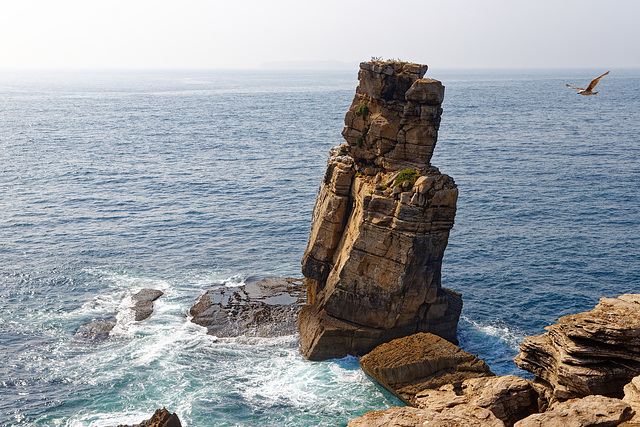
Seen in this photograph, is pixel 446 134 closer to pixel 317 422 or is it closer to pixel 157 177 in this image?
pixel 157 177

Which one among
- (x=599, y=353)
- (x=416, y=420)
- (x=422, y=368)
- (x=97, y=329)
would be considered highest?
(x=599, y=353)

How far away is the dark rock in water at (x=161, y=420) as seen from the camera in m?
37.7

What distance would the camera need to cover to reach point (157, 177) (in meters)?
108

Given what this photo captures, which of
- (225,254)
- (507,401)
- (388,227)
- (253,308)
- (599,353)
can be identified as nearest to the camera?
(599,353)

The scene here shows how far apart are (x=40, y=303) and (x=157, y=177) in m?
50.2

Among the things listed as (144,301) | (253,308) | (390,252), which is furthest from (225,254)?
(390,252)

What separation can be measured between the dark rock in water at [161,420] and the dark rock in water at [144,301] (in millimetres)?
19160

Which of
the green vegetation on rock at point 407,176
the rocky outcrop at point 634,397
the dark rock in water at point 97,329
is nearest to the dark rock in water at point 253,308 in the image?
the dark rock in water at point 97,329

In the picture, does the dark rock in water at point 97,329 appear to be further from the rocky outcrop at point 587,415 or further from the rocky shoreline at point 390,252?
the rocky outcrop at point 587,415

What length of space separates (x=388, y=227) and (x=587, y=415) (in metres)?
25.2

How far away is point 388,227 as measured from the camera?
48062 mm

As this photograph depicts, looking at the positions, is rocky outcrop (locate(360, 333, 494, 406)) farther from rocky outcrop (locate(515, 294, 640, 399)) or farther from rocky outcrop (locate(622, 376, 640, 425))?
rocky outcrop (locate(622, 376, 640, 425))

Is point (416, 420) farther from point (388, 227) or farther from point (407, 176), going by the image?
point (407, 176)

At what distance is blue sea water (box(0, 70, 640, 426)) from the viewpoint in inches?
1778
